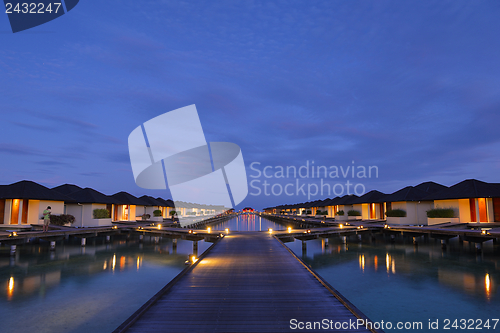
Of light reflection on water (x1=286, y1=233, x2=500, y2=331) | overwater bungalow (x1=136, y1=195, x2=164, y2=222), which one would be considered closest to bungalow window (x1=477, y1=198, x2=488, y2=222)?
light reflection on water (x1=286, y1=233, x2=500, y2=331)

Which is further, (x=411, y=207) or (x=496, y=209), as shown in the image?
(x=411, y=207)

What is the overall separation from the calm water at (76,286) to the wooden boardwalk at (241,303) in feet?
9.61

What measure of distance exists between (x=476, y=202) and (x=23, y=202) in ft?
130

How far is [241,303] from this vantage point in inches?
251

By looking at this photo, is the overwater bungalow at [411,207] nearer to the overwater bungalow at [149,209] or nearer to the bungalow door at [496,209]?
the bungalow door at [496,209]

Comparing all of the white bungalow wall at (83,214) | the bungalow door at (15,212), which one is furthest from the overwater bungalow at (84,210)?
the bungalow door at (15,212)

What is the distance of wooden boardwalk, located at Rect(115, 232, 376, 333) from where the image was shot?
17.3ft

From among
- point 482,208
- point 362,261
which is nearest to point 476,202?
point 482,208

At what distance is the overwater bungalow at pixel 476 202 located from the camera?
24222 millimetres

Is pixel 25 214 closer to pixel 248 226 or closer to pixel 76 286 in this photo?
pixel 76 286

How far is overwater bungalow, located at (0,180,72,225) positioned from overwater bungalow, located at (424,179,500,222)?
120ft

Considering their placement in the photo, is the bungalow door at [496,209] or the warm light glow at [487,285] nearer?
the warm light glow at [487,285]

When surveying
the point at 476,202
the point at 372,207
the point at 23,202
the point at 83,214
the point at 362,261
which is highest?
the point at 23,202

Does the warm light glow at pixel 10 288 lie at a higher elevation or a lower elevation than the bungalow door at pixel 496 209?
lower
